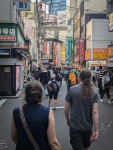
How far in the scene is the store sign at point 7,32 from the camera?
1931 centimetres

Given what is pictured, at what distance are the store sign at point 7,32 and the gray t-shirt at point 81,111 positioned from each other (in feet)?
48.0

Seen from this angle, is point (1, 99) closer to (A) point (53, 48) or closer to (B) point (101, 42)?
(B) point (101, 42)

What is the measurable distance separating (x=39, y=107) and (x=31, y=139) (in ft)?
1.06

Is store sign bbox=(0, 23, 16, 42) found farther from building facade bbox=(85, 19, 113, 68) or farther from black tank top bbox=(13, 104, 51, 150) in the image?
building facade bbox=(85, 19, 113, 68)

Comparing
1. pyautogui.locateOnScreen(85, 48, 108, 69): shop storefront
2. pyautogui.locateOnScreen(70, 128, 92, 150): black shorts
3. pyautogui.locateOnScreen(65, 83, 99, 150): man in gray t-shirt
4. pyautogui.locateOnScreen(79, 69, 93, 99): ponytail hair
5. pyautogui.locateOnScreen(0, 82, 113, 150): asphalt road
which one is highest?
pyautogui.locateOnScreen(85, 48, 108, 69): shop storefront

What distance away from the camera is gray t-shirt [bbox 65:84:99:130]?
16.5ft

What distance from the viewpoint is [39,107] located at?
12.1ft

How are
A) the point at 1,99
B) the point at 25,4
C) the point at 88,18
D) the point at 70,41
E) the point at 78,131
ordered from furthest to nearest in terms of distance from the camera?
the point at 70,41
the point at 88,18
the point at 25,4
the point at 1,99
the point at 78,131

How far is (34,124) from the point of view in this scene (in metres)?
3.61

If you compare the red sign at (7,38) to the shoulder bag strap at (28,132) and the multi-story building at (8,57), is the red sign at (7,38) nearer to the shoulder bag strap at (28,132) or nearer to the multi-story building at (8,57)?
the multi-story building at (8,57)

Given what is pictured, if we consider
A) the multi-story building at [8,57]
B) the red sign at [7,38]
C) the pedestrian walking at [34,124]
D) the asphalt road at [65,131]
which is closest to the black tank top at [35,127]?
the pedestrian walking at [34,124]

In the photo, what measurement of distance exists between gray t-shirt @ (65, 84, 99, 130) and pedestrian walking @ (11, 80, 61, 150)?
54.7 inches

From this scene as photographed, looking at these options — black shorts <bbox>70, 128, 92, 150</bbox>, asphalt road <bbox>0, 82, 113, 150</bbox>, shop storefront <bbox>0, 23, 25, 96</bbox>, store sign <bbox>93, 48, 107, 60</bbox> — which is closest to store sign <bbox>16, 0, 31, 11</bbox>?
shop storefront <bbox>0, 23, 25, 96</bbox>

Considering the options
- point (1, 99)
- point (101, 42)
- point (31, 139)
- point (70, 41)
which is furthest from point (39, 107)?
point (70, 41)
